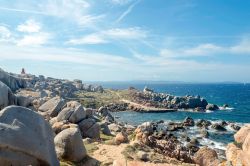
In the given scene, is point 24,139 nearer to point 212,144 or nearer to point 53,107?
point 53,107

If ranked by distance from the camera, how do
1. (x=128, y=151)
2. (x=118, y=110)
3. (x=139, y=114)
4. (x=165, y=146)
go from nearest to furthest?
(x=128, y=151), (x=165, y=146), (x=139, y=114), (x=118, y=110)

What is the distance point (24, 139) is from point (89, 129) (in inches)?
822

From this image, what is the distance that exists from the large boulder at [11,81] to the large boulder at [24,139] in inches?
2661

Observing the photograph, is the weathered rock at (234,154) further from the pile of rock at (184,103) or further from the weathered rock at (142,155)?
the pile of rock at (184,103)

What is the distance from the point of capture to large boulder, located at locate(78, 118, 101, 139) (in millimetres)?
36656

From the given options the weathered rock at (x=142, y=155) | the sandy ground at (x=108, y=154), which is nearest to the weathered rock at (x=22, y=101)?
the sandy ground at (x=108, y=154)

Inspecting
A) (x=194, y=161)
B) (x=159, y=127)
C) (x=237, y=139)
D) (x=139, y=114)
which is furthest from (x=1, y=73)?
(x=237, y=139)

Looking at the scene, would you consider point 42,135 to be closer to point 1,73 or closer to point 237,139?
point 237,139

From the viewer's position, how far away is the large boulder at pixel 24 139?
616 inches

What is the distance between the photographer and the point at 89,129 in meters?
37.0

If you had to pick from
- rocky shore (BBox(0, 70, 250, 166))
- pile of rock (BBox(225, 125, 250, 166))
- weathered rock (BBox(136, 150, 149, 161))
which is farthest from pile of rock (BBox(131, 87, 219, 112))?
pile of rock (BBox(225, 125, 250, 166))

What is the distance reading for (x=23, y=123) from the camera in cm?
1688

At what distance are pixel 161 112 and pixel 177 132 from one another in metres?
45.8

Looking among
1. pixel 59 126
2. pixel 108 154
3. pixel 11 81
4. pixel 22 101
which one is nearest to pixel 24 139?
pixel 108 154
